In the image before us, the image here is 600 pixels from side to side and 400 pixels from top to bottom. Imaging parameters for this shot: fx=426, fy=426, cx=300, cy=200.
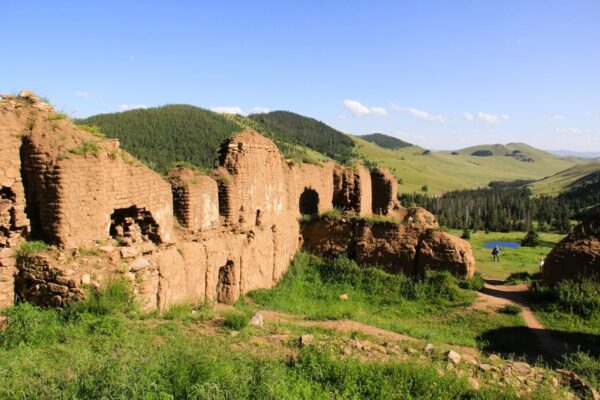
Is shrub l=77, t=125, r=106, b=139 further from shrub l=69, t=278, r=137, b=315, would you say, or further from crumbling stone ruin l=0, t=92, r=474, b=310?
shrub l=69, t=278, r=137, b=315

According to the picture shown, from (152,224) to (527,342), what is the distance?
11.2 meters

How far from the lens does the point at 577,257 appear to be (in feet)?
53.0

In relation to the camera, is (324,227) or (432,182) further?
(432,182)

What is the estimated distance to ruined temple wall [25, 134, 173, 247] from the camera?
8.15 metres

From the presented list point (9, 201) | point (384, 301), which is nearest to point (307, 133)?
point (384, 301)

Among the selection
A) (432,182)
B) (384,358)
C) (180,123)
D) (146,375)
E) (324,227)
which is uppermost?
(180,123)

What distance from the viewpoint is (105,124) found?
7269 centimetres

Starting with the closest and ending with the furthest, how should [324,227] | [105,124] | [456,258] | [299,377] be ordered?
[299,377] < [456,258] < [324,227] < [105,124]

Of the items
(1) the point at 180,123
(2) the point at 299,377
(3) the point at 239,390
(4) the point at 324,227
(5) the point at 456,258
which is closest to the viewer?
(3) the point at 239,390

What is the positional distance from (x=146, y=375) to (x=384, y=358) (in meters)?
4.09

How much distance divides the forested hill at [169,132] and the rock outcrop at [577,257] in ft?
156

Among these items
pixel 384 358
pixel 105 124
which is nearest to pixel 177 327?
pixel 384 358

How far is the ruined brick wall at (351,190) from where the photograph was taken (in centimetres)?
2031

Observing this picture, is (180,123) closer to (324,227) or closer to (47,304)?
(324,227)
